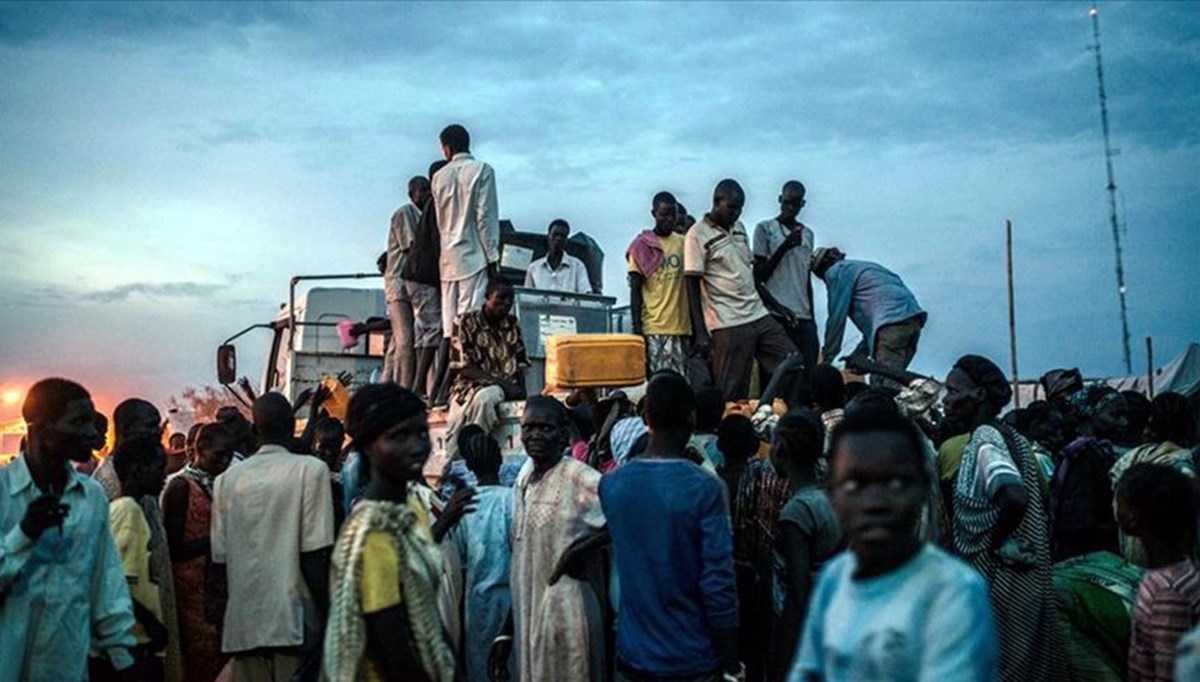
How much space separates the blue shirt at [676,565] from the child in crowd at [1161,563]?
1512 millimetres

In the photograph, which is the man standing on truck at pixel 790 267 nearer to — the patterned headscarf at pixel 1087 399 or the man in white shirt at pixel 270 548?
the patterned headscarf at pixel 1087 399

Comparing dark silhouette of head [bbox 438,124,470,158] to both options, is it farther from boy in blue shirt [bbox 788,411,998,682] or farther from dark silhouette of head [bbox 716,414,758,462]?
boy in blue shirt [bbox 788,411,998,682]

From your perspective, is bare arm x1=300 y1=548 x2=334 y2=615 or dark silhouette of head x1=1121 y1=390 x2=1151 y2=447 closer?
bare arm x1=300 y1=548 x2=334 y2=615

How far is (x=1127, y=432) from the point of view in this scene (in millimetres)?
8398

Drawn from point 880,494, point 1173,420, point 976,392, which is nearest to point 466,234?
point 976,392

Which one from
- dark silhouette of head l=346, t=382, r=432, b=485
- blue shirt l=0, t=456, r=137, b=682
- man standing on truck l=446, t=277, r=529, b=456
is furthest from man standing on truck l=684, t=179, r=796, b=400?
dark silhouette of head l=346, t=382, r=432, b=485

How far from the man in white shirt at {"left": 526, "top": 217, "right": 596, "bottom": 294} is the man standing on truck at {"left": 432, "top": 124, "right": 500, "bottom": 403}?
225 centimetres

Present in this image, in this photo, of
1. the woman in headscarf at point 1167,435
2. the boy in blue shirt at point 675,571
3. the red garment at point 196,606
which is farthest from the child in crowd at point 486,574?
the woman in headscarf at point 1167,435

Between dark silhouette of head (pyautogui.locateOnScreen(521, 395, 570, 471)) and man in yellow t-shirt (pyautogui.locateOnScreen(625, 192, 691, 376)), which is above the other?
man in yellow t-shirt (pyautogui.locateOnScreen(625, 192, 691, 376))

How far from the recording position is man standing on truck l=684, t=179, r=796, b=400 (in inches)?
406

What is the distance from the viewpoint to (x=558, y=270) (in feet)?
43.6

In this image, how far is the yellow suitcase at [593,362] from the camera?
9.11m

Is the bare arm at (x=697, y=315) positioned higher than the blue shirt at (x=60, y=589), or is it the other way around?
the bare arm at (x=697, y=315)

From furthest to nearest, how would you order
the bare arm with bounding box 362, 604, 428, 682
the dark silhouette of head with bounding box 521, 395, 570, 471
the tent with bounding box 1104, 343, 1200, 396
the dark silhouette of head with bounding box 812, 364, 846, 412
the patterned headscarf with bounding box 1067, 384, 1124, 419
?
the tent with bounding box 1104, 343, 1200, 396
the patterned headscarf with bounding box 1067, 384, 1124, 419
the dark silhouette of head with bounding box 812, 364, 846, 412
the dark silhouette of head with bounding box 521, 395, 570, 471
the bare arm with bounding box 362, 604, 428, 682
